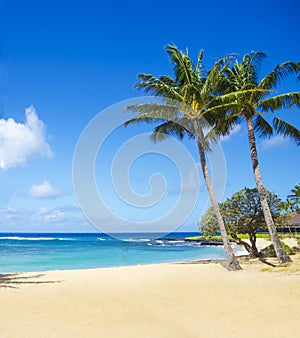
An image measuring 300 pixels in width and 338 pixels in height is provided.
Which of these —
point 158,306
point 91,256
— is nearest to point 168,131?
point 158,306

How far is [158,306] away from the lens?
7434 millimetres

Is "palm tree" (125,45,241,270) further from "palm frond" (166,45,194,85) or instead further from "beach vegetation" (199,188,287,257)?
"beach vegetation" (199,188,287,257)

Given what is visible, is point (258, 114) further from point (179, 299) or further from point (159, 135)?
point (179, 299)

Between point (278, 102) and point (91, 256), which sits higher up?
point (278, 102)

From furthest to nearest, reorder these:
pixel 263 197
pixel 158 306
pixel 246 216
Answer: pixel 246 216 → pixel 263 197 → pixel 158 306

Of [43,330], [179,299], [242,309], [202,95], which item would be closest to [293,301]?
[242,309]

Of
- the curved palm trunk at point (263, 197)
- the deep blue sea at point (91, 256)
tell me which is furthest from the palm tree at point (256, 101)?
the deep blue sea at point (91, 256)

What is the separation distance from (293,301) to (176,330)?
3.26m

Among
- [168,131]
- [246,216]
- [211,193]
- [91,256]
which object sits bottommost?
[91,256]

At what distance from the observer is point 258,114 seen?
48.6ft

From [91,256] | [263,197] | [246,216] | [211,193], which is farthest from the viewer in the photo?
[91,256]

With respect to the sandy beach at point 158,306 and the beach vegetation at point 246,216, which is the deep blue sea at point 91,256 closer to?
the beach vegetation at point 246,216

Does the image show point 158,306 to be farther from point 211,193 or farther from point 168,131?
point 168,131

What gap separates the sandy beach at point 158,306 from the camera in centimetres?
561
